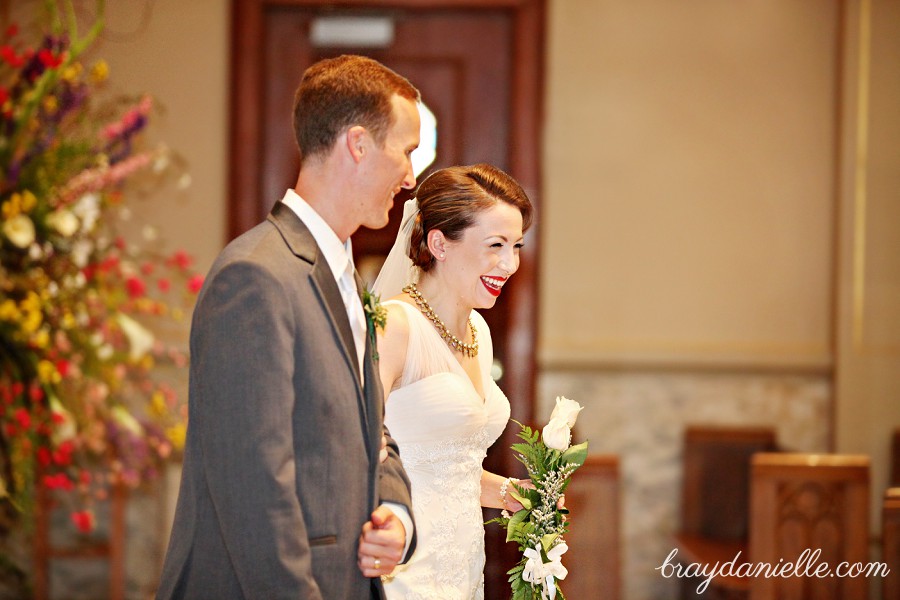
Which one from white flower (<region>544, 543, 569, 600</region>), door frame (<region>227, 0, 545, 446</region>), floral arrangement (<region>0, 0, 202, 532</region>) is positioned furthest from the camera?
door frame (<region>227, 0, 545, 446</region>)

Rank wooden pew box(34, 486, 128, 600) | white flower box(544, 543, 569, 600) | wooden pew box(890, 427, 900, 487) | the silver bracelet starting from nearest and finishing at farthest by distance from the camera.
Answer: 1. white flower box(544, 543, 569, 600)
2. the silver bracelet
3. wooden pew box(34, 486, 128, 600)
4. wooden pew box(890, 427, 900, 487)

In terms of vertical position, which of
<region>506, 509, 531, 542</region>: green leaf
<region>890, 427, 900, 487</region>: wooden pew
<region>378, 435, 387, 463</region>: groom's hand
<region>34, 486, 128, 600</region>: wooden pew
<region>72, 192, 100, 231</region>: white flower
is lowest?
<region>34, 486, 128, 600</region>: wooden pew

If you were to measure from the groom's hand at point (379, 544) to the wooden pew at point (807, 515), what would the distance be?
2.13 metres

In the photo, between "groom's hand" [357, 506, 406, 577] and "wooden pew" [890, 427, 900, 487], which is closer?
"groom's hand" [357, 506, 406, 577]

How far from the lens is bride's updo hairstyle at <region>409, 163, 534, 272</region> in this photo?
91.5 inches

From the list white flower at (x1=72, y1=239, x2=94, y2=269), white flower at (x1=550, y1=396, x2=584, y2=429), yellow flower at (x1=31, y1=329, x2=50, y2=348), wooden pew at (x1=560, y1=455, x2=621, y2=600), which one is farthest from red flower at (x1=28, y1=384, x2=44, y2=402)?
wooden pew at (x1=560, y1=455, x2=621, y2=600)

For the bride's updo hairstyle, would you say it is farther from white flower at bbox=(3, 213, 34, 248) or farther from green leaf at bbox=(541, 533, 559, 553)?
white flower at bbox=(3, 213, 34, 248)

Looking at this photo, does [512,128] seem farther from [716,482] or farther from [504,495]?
[504,495]

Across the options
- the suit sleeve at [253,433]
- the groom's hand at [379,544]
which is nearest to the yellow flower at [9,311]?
the suit sleeve at [253,433]

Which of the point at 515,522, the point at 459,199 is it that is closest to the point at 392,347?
the point at 459,199

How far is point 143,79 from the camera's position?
4754 millimetres

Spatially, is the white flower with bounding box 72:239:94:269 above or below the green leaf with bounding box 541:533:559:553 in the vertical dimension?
above

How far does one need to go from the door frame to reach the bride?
237 centimetres

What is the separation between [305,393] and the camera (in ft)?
5.46
